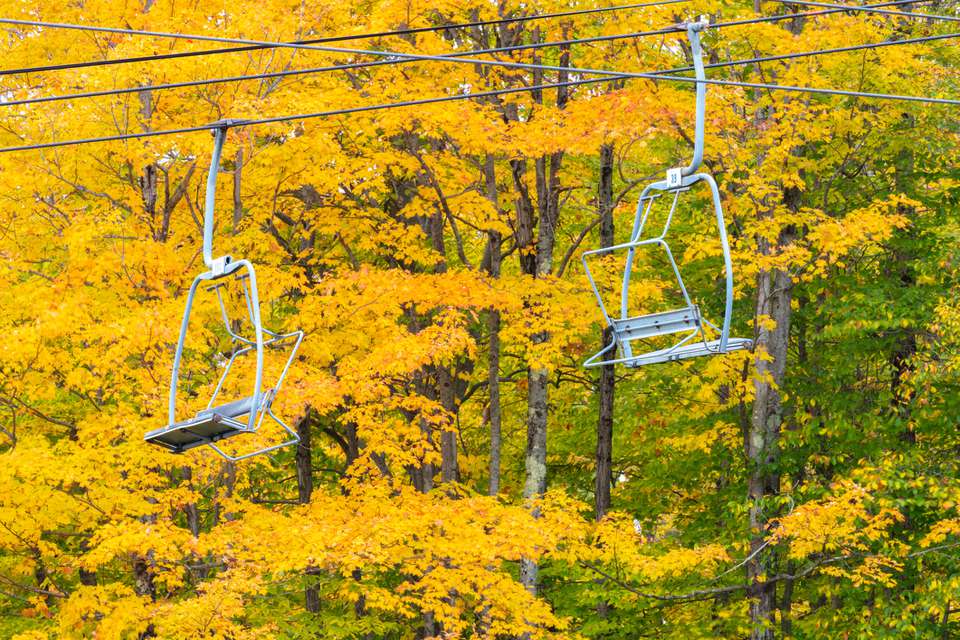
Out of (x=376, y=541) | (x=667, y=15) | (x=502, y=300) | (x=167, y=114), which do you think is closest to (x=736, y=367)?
(x=502, y=300)

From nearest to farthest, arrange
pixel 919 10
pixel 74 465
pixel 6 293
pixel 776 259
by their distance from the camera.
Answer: pixel 74 465, pixel 6 293, pixel 776 259, pixel 919 10

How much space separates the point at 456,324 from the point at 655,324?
336 inches

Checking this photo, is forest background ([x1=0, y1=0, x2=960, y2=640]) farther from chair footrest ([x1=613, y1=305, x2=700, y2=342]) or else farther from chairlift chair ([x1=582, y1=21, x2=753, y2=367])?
chairlift chair ([x1=582, y1=21, x2=753, y2=367])

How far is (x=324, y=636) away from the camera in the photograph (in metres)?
17.9

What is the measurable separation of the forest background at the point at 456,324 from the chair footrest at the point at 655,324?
20.8 ft

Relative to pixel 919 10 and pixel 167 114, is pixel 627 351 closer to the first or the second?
pixel 167 114

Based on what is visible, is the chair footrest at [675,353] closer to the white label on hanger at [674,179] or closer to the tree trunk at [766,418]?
the white label on hanger at [674,179]

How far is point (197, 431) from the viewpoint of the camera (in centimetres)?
840

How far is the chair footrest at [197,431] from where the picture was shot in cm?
812

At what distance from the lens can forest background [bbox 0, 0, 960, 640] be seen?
15.1m


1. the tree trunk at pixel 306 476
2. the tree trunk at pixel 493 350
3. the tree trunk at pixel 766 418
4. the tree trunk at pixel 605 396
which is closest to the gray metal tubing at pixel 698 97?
the tree trunk at pixel 766 418

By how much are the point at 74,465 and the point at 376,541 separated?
373 cm

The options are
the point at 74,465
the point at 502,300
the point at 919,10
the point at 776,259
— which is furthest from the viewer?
the point at 919,10

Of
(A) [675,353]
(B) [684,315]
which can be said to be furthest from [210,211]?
(B) [684,315]
